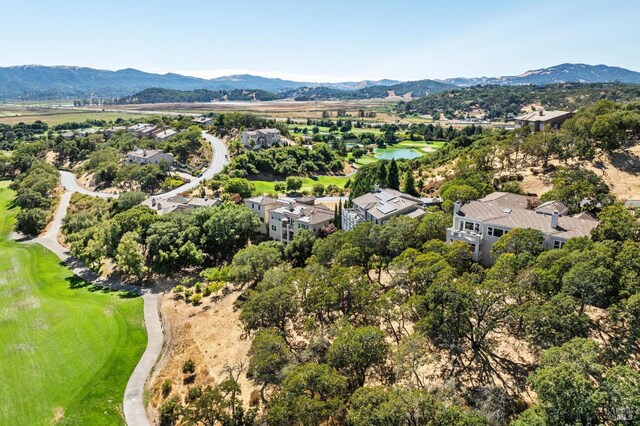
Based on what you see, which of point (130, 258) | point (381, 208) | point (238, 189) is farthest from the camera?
point (238, 189)

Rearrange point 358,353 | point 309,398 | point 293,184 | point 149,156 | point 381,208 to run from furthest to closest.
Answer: point 149,156, point 293,184, point 381,208, point 358,353, point 309,398

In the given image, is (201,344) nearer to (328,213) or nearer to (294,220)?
(294,220)

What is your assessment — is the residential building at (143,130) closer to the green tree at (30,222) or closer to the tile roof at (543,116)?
the green tree at (30,222)

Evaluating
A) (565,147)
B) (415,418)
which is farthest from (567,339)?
(565,147)

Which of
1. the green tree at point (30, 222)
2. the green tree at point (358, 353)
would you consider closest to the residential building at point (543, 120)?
the green tree at point (358, 353)

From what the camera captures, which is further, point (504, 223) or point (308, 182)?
point (308, 182)

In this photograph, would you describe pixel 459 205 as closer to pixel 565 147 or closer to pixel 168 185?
pixel 565 147

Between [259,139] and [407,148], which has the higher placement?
[259,139]

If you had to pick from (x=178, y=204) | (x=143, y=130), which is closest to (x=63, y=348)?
(x=178, y=204)
